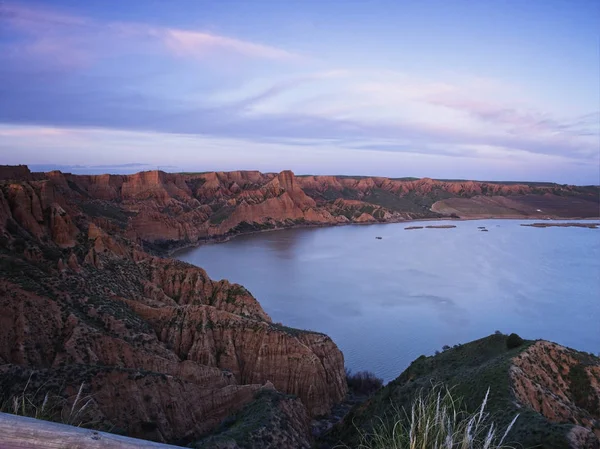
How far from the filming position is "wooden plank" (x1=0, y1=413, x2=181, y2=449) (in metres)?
2.57

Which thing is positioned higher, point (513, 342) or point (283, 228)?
point (513, 342)

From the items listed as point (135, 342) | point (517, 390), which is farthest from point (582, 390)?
point (135, 342)

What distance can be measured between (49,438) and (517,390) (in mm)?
11303

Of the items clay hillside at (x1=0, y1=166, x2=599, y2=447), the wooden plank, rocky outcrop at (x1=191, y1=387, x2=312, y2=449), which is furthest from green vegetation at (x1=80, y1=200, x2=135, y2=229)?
the wooden plank

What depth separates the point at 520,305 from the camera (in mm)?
37906

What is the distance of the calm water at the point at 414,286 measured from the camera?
30.4m

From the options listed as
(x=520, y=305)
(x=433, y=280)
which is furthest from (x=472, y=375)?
(x=433, y=280)

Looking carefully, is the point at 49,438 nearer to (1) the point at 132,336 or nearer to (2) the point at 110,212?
(1) the point at 132,336

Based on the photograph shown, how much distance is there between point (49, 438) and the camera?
2.59m

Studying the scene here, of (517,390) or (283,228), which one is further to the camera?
(283,228)

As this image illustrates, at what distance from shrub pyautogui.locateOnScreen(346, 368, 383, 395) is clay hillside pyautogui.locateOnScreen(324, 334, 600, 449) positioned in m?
5.79

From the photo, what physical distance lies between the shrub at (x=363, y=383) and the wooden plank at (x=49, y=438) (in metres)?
20.5

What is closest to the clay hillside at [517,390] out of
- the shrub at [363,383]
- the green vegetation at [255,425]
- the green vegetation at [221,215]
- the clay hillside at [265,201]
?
the green vegetation at [255,425]

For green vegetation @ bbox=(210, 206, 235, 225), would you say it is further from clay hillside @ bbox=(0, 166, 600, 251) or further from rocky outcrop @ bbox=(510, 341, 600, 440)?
rocky outcrop @ bbox=(510, 341, 600, 440)
